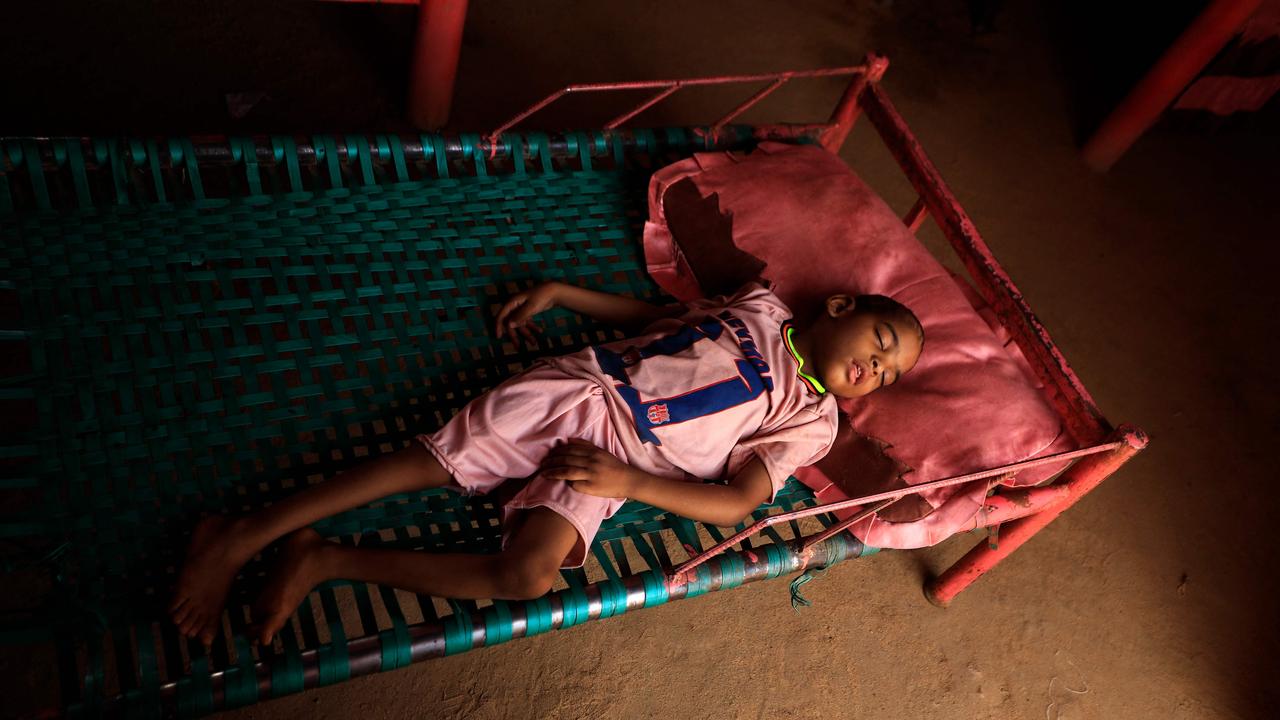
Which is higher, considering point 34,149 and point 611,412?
point 34,149

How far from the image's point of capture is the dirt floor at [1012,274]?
1.90 m

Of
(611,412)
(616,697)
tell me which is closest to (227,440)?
(611,412)

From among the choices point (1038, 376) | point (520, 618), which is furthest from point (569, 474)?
point (1038, 376)

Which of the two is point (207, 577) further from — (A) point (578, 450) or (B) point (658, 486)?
(B) point (658, 486)

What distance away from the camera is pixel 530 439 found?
145 centimetres

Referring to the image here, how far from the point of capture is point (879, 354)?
5.31ft

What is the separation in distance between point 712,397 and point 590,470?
0.88ft

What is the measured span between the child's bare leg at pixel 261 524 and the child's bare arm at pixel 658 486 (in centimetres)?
21

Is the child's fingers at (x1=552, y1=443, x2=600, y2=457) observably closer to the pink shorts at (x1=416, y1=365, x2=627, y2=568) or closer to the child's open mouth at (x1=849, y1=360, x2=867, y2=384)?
the pink shorts at (x1=416, y1=365, x2=627, y2=568)

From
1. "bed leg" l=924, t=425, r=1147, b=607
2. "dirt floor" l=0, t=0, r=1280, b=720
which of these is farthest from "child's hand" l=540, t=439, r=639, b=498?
"bed leg" l=924, t=425, r=1147, b=607

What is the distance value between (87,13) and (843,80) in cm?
240

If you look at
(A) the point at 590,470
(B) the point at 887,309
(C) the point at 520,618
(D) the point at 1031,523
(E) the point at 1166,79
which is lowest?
(D) the point at 1031,523

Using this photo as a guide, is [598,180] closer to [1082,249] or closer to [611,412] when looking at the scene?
[611,412]

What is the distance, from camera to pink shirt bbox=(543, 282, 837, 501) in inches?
58.6
